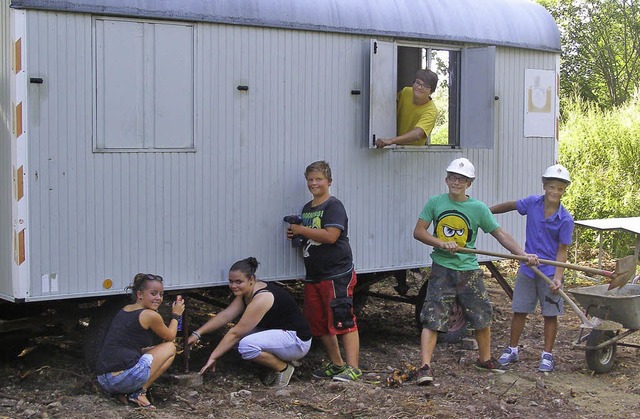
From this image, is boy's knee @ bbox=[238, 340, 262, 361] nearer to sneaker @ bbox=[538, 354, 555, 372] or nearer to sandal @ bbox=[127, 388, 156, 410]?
sandal @ bbox=[127, 388, 156, 410]

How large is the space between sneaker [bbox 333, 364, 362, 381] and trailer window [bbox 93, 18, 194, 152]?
6.45 feet

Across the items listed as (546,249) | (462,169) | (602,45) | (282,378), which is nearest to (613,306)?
(546,249)

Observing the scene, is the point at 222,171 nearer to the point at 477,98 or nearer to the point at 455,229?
the point at 455,229

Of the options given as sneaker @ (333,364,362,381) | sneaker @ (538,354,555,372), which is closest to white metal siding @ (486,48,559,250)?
sneaker @ (538,354,555,372)

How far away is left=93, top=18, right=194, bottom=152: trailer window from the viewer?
20.1 ft

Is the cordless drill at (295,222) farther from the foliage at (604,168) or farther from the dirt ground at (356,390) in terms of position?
the foliage at (604,168)

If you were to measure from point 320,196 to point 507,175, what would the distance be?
2.32m

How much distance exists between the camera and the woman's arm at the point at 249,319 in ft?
21.6

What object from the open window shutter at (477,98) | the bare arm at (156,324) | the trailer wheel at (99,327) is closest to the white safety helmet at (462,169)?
the open window shutter at (477,98)

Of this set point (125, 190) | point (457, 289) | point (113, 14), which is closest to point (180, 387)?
point (125, 190)

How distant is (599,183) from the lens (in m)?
13.0

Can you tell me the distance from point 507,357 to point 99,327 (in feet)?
10.4

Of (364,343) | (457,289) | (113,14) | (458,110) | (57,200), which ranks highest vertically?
(113,14)

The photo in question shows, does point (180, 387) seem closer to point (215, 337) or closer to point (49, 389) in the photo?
point (49, 389)
